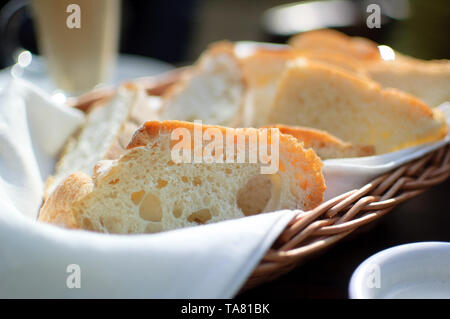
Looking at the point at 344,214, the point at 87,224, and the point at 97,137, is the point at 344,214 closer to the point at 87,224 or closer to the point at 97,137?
the point at 87,224

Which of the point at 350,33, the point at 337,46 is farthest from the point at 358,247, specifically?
the point at 350,33

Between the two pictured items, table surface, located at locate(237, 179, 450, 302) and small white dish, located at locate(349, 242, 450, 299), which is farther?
table surface, located at locate(237, 179, 450, 302)

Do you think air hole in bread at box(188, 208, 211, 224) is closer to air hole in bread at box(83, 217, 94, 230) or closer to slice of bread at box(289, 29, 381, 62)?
air hole in bread at box(83, 217, 94, 230)

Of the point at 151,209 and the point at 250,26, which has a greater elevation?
the point at 250,26

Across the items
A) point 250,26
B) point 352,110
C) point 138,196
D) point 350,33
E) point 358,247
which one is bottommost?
point 358,247

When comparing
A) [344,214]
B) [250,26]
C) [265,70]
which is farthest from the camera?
[250,26]

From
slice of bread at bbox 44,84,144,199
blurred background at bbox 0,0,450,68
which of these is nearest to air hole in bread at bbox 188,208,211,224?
slice of bread at bbox 44,84,144,199
